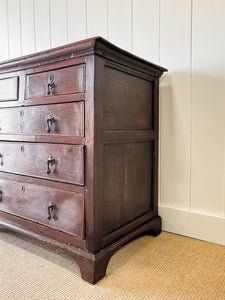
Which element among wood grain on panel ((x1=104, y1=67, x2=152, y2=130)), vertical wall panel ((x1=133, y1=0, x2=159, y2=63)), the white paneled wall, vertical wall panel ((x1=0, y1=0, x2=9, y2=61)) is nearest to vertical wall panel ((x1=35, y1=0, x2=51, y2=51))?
vertical wall panel ((x1=0, y1=0, x2=9, y2=61))

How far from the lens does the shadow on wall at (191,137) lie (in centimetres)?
128

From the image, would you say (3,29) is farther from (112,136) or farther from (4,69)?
(112,136)

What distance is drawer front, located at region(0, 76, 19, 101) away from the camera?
3.91ft

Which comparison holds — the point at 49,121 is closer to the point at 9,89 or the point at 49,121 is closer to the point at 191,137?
the point at 9,89

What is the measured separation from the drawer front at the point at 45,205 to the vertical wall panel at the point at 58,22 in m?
1.17

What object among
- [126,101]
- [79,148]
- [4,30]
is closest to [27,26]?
[4,30]

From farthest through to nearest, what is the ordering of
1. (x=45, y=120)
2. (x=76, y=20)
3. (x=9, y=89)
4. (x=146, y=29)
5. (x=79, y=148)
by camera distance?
(x=76, y=20)
(x=146, y=29)
(x=9, y=89)
(x=45, y=120)
(x=79, y=148)

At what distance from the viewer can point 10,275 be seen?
102 centimetres

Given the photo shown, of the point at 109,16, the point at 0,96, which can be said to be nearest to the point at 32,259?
the point at 0,96

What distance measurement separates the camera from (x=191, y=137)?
1.35 meters

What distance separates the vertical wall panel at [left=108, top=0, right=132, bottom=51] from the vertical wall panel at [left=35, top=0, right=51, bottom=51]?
60 cm

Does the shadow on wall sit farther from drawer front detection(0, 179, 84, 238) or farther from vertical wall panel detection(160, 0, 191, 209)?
drawer front detection(0, 179, 84, 238)

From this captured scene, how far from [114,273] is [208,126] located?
0.85 m

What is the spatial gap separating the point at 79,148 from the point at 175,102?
2.26 ft
